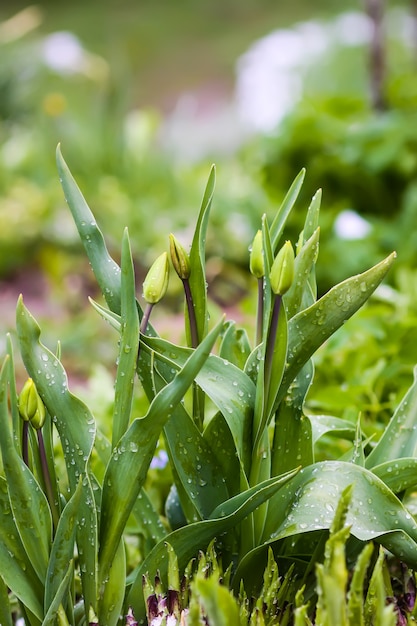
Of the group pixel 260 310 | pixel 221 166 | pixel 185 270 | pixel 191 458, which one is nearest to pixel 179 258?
pixel 185 270

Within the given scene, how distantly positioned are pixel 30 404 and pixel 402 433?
48cm

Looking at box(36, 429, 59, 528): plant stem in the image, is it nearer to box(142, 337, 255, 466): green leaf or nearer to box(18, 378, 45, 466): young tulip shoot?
box(18, 378, 45, 466): young tulip shoot

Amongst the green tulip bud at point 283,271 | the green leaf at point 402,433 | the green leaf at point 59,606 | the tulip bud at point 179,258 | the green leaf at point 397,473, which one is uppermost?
the tulip bud at point 179,258

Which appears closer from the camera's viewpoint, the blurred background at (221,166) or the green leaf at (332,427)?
the green leaf at (332,427)

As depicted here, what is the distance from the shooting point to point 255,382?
38.9 inches

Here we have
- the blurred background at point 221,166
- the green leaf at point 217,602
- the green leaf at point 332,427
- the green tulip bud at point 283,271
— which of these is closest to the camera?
the green leaf at point 217,602

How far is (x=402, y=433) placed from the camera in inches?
41.0

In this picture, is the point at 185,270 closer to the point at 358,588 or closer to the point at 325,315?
the point at 325,315

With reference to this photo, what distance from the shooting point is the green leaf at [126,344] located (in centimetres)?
90

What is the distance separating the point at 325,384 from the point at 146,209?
2.17 m

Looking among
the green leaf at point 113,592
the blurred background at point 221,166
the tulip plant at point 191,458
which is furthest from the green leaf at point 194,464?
the blurred background at point 221,166

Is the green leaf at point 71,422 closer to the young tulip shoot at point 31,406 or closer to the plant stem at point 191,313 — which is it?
the young tulip shoot at point 31,406

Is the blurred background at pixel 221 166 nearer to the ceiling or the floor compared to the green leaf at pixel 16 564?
nearer to the ceiling

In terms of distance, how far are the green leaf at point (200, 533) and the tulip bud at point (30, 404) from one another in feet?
0.69
